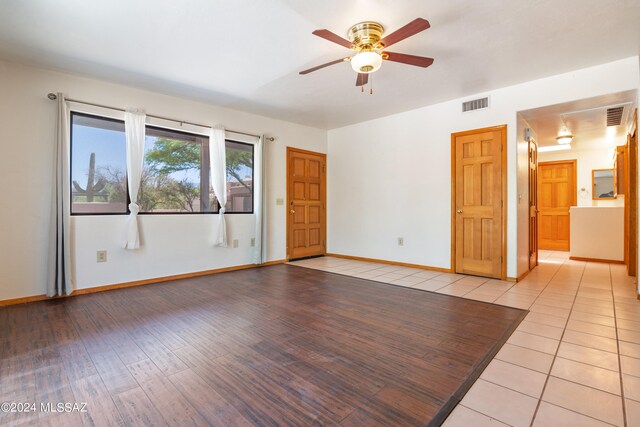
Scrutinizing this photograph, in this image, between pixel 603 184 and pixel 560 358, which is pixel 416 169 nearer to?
pixel 560 358

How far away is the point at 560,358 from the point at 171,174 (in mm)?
4803

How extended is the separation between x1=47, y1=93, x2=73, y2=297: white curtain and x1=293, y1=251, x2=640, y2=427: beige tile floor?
398 centimetres

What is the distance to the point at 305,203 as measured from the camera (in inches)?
241

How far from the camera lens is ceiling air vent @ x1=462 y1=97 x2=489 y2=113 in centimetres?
432

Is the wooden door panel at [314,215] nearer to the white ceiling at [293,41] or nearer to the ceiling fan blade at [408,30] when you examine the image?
the white ceiling at [293,41]

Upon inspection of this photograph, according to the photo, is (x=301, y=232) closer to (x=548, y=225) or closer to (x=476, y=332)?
(x=476, y=332)

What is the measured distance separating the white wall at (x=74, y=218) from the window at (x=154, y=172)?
20 centimetres

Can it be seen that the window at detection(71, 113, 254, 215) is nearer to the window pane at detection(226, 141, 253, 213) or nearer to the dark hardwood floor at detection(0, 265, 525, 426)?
the window pane at detection(226, 141, 253, 213)

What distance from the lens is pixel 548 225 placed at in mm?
7621

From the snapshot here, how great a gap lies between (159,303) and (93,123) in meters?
2.45

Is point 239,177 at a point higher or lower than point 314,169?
lower

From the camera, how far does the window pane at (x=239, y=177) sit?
5.08m

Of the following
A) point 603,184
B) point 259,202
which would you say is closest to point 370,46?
point 259,202

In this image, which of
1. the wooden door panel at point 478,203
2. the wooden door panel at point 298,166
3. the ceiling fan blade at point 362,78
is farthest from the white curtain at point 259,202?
the wooden door panel at point 478,203
